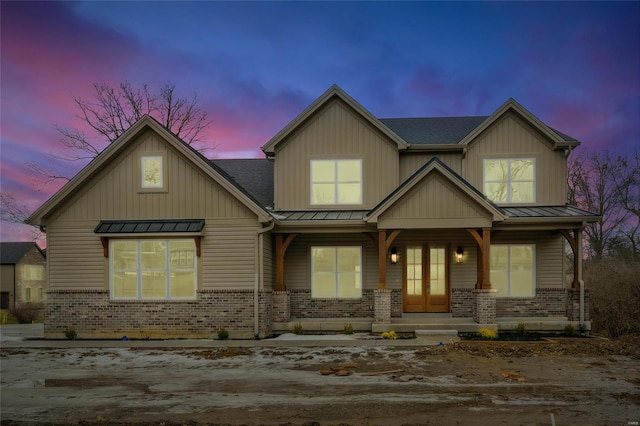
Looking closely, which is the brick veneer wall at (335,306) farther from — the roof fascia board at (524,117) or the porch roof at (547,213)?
the roof fascia board at (524,117)

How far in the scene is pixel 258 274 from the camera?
612 inches

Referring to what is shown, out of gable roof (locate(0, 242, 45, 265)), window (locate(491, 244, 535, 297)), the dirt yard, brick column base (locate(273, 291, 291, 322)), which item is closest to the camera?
the dirt yard

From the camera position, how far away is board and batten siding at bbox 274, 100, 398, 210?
1764cm

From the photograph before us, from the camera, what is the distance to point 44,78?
62.1 ft

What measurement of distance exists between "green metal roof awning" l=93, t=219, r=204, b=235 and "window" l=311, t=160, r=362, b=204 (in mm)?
4249

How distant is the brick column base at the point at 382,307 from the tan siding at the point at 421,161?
4161mm

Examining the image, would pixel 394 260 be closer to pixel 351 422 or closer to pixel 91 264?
pixel 91 264

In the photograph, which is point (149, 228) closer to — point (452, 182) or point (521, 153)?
point (452, 182)

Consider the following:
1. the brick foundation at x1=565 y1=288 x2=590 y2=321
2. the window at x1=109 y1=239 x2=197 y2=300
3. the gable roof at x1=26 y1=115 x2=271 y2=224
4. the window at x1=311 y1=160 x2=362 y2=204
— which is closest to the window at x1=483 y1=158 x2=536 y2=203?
the brick foundation at x1=565 y1=288 x2=590 y2=321

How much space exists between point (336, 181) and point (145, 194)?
20.3 ft

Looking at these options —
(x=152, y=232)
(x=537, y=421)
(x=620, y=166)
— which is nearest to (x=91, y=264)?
(x=152, y=232)

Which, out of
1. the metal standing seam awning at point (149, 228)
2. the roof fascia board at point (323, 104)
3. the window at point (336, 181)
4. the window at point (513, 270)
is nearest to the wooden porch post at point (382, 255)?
the window at point (336, 181)

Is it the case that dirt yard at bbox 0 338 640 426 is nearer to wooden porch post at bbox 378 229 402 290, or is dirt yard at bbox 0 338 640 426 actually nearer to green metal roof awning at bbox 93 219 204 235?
wooden porch post at bbox 378 229 402 290

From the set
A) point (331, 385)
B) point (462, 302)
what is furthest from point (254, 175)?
point (331, 385)
